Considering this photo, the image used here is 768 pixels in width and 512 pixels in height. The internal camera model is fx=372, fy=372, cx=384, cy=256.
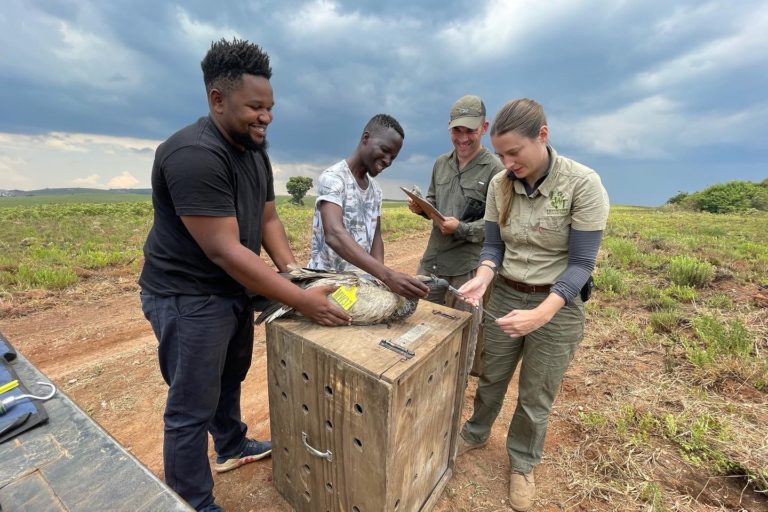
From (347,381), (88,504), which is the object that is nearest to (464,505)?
(347,381)

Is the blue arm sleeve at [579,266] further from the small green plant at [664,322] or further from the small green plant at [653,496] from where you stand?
the small green plant at [664,322]

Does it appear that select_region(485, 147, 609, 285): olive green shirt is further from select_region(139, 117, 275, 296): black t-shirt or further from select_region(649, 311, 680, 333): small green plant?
select_region(649, 311, 680, 333): small green plant

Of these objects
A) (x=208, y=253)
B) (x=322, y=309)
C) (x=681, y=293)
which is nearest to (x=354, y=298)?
(x=322, y=309)

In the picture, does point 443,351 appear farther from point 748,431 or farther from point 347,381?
point 748,431

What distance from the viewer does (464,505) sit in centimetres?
241

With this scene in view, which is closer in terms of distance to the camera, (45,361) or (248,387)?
(248,387)

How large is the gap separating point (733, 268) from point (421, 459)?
8952 millimetres

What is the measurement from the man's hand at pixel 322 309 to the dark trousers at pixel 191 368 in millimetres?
448

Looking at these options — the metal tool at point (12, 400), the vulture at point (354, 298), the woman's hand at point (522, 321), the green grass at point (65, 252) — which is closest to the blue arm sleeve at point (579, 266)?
the woman's hand at point (522, 321)

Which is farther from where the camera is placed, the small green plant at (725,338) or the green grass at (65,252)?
the green grass at (65,252)

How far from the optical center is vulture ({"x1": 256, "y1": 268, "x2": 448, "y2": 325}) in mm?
1928

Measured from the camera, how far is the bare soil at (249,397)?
241 cm

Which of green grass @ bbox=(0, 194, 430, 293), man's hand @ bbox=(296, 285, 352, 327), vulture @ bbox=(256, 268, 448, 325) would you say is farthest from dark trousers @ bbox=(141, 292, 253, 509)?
green grass @ bbox=(0, 194, 430, 293)

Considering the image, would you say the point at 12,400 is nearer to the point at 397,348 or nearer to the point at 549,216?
the point at 397,348
